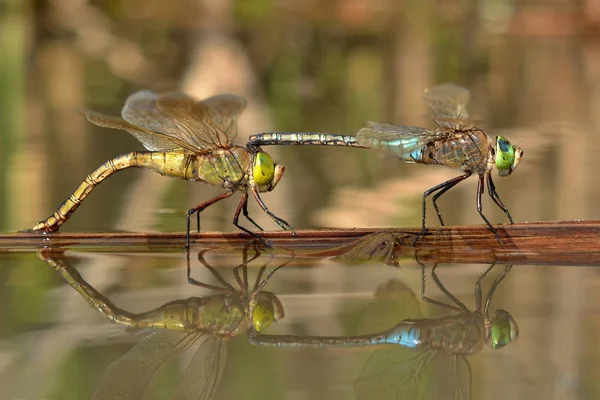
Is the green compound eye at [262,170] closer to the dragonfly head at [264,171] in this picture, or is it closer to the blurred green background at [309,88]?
the dragonfly head at [264,171]

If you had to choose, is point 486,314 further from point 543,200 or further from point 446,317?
point 543,200

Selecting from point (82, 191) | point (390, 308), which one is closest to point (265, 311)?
point (390, 308)

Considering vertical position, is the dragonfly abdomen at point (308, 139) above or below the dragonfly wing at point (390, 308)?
above

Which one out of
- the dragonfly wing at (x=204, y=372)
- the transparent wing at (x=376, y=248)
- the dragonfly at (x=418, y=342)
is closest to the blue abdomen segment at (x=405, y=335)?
the dragonfly at (x=418, y=342)

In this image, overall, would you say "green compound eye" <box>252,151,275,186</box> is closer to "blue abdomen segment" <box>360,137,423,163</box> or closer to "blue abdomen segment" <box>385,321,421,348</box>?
"blue abdomen segment" <box>360,137,423,163</box>

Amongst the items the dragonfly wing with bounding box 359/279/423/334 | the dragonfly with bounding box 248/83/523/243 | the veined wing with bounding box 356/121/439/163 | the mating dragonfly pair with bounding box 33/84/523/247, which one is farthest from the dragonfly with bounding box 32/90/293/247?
the dragonfly wing with bounding box 359/279/423/334

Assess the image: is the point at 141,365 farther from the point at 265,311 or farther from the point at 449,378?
the point at 449,378

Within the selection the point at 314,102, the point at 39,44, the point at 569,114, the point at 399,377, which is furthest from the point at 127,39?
the point at 399,377
